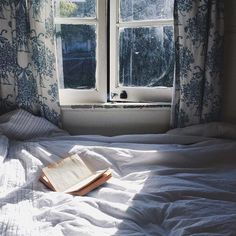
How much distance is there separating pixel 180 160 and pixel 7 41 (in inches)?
44.6

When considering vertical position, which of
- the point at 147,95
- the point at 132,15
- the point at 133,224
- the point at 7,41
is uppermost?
the point at 132,15

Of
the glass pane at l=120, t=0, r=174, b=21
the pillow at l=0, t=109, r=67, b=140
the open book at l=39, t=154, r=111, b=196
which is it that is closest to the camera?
the open book at l=39, t=154, r=111, b=196

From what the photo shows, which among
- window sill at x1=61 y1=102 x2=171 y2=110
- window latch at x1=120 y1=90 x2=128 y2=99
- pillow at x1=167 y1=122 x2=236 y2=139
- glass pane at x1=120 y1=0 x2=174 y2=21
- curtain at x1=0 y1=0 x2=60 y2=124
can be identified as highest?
glass pane at x1=120 y1=0 x2=174 y2=21

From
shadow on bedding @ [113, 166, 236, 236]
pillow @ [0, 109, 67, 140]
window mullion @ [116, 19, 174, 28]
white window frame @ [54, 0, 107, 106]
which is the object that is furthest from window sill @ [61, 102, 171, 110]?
shadow on bedding @ [113, 166, 236, 236]

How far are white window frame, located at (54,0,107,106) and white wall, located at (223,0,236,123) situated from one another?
711mm

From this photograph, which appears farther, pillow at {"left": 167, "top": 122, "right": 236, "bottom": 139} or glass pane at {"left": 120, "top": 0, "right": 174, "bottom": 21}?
glass pane at {"left": 120, "top": 0, "right": 174, "bottom": 21}

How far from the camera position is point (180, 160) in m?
1.62

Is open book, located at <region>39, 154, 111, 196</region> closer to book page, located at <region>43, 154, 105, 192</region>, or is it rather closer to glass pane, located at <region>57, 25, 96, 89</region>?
book page, located at <region>43, 154, 105, 192</region>

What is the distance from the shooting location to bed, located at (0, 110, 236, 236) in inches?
44.4

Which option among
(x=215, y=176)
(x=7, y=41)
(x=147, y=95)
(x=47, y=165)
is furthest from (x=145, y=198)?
(x=7, y=41)

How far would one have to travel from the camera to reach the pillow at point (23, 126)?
185 centimetres

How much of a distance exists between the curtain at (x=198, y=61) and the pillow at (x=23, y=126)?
0.75m

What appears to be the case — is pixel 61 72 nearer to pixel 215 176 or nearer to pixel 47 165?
pixel 47 165

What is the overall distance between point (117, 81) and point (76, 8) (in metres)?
0.50
